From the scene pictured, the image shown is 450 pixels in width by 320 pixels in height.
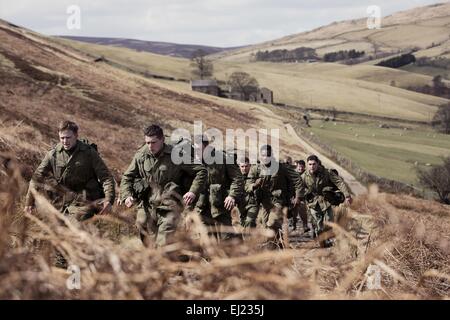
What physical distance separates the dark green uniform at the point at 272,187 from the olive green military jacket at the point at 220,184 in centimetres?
189

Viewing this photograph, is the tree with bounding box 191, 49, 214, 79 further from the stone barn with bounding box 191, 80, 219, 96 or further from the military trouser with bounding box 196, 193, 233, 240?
the military trouser with bounding box 196, 193, 233, 240

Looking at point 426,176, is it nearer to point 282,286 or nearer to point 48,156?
point 48,156

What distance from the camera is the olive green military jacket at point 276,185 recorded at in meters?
11.0

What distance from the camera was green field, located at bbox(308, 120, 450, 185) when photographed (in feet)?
205

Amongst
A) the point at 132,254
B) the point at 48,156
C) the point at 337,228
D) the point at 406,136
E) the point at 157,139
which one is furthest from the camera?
the point at 406,136

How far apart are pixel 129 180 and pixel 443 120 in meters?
104

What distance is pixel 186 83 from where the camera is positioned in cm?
11638

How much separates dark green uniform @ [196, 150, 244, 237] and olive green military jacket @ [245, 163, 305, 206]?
6.22ft

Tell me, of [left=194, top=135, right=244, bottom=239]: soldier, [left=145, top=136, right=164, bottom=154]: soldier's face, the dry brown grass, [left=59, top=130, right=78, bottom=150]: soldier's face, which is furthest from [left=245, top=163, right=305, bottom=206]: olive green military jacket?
the dry brown grass

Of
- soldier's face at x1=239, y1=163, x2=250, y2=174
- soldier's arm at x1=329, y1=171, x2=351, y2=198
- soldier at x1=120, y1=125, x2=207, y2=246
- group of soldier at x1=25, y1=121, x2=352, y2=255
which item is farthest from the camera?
soldier's arm at x1=329, y1=171, x2=351, y2=198

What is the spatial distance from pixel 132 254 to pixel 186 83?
11470 centimetres

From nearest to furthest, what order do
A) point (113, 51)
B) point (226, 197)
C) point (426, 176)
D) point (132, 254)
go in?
1. point (132, 254)
2. point (226, 197)
3. point (426, 176)
4. point (113, 51)

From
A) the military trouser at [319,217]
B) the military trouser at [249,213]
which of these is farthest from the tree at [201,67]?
the military trouser at [249,213]
